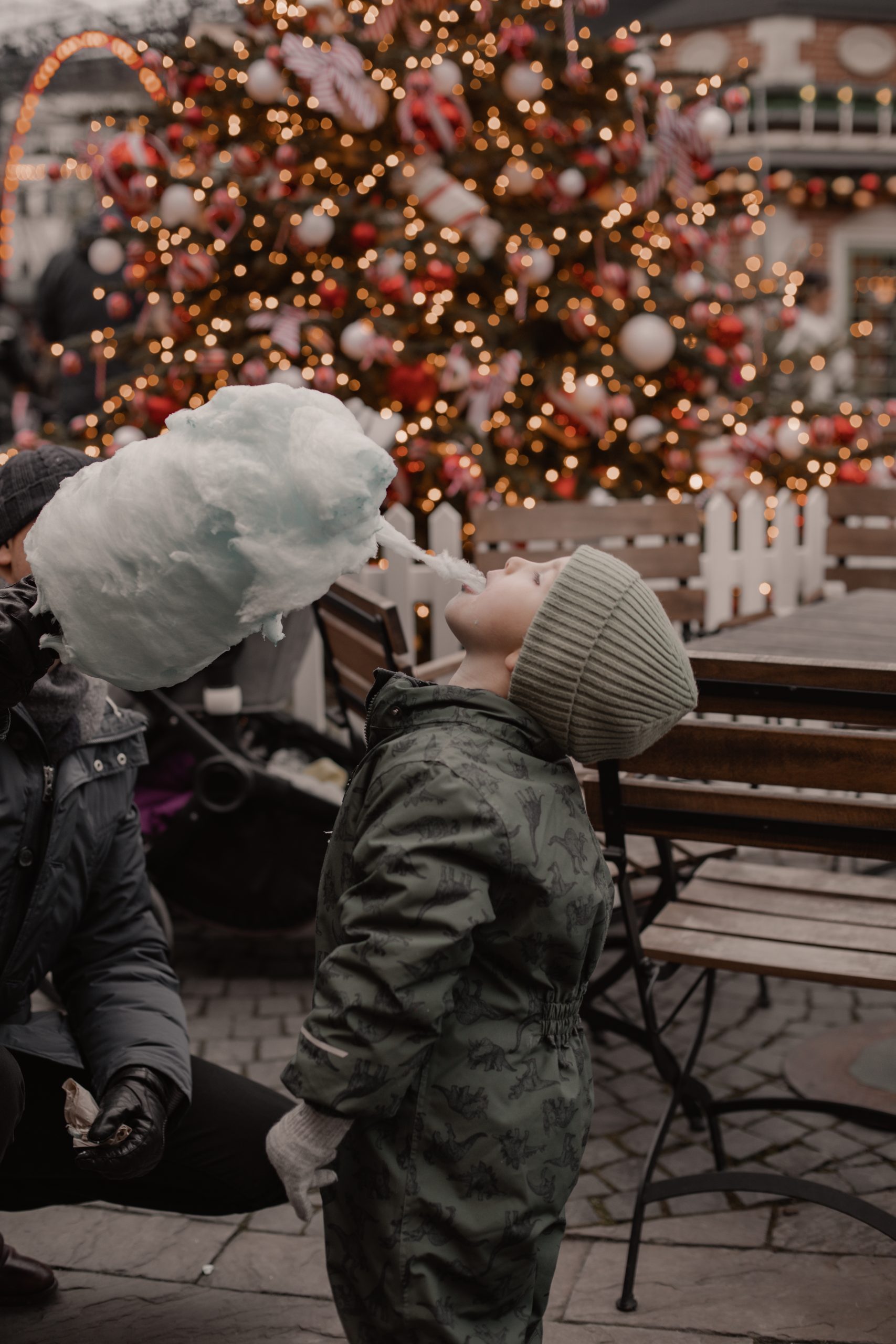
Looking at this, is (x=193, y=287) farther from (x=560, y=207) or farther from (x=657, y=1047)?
(x=657, y=1047)

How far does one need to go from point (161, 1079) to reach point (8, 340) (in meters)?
10.6

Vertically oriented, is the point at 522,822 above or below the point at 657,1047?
above

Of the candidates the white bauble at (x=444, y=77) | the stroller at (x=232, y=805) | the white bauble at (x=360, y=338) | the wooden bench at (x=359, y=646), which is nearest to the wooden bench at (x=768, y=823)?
the wooden bench at (x=359, y=646)

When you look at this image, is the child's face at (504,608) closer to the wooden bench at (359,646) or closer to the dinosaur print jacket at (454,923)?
the dinosaur print jacket at (454,923)

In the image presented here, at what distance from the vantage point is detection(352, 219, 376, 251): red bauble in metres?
6.28

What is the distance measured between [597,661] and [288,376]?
4.38 metres

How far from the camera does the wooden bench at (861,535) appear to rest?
6.24 metres

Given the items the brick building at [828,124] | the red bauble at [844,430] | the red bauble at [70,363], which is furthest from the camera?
the brick building at [828,124]

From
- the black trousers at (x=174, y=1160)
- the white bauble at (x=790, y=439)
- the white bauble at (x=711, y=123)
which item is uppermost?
the white bauble at (x=711, y=123)

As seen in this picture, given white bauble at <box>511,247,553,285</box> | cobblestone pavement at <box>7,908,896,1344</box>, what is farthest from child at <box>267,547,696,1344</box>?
white bauble at <box>511,247,553,285</box>

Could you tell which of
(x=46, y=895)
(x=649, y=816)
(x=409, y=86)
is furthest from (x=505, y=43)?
(x=46, y=895)

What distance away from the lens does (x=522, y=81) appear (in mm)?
6457

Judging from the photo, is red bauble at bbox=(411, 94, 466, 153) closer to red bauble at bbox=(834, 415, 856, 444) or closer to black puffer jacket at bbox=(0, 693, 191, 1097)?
red bauble at bbox=(834, 415, 856, 444)

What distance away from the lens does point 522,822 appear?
161 centimetres
